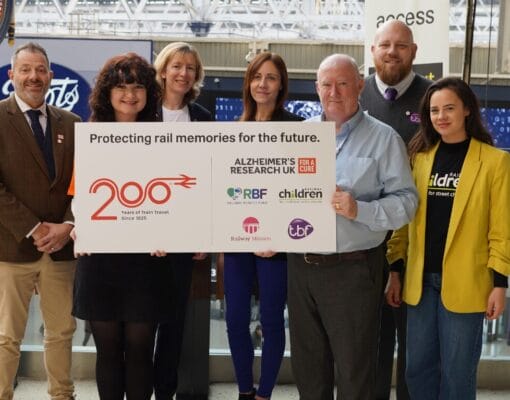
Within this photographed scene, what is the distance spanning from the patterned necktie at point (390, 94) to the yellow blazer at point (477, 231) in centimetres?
65

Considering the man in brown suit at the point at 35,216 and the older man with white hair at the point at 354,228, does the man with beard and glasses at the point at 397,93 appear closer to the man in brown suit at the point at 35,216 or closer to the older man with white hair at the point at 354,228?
the older man with white hair at the point at 354,228

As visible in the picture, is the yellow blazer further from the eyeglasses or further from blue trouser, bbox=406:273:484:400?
the eyeglasses

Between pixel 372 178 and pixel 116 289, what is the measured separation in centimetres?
105

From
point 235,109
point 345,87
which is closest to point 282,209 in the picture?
point 345,87

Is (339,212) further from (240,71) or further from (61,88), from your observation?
(61,88)

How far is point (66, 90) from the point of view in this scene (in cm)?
361

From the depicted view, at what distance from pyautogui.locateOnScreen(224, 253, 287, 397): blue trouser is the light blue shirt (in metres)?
0.56

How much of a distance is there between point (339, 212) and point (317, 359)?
587 millimetres

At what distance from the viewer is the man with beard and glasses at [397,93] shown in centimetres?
296

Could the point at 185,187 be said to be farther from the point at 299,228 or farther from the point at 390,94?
the point at 390,94

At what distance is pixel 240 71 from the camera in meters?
3.68

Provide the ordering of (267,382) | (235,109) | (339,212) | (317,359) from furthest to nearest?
(235,109), (267,382), (317,359), (339,212)

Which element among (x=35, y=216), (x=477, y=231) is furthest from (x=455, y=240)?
(x=35, y=216)

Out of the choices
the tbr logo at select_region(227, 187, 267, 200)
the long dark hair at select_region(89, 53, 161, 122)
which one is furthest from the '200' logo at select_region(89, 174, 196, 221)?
the long dark hair at select_region(89, 53, 161, 122)
